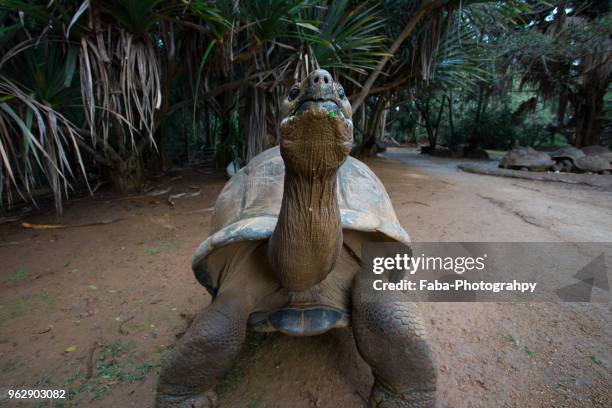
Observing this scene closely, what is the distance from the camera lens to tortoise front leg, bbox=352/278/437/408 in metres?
1.22

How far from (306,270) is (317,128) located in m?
0.53

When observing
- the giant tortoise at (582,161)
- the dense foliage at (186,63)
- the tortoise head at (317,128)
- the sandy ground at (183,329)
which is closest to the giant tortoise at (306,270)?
the tortoise head at (317,128)

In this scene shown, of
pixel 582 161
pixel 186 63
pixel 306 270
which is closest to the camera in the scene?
pixel 306 270

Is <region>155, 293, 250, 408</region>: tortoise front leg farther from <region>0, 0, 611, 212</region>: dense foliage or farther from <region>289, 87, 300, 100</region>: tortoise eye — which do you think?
<region>0, 0, 611, 212</region>: dense foliage

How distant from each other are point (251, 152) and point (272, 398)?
11.9ft

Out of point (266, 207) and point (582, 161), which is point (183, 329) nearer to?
point (266, 207)

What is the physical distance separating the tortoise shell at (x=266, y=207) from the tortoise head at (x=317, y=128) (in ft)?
1.44

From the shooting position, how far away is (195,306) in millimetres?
2010

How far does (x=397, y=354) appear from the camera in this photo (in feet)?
4.02

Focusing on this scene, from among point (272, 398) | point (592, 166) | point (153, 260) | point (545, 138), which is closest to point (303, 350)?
point (272, 398)

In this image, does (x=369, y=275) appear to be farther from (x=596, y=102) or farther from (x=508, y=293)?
(x=596, y=102)

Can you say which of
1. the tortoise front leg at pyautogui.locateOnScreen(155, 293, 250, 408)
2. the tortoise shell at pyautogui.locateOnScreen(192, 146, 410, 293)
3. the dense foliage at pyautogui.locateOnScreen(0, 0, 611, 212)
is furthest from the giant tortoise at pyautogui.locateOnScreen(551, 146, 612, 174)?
the tortoise front leg at pyautogui.locateOnScreen(155, 293, 250, 408)

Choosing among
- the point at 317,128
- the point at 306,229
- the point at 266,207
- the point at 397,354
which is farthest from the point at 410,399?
the point at 317,128

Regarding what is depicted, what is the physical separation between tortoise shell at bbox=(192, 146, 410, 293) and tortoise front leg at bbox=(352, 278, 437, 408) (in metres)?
0.34
